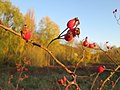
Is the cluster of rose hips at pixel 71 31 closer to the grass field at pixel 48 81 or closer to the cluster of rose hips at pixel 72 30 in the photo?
the cluster of rose hips at pixel 72 30

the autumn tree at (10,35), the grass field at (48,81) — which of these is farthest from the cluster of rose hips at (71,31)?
Answer: the autumn tree at (10,35)

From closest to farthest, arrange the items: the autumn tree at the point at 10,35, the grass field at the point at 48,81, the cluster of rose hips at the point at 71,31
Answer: the cluster of rose hips at the point at 71,31 < the grass field at the point at 48,81 < the autumn tree at the point at 10,35

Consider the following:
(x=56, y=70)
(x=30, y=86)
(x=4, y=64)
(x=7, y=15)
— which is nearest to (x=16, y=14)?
(x=7, y=15)

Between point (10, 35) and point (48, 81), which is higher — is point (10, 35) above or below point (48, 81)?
above

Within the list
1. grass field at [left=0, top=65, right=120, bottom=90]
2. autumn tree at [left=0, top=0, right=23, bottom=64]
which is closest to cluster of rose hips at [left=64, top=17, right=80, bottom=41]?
grass field at [left=0, top=65, right=120, bottom=90]

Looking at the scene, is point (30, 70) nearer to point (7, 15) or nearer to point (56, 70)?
point (56, 70)

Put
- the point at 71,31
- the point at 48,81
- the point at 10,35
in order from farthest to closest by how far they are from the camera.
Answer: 1. the point at 10,35
2. the point at 48,81
3. the point at 71,31

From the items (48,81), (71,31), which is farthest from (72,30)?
(48,81)

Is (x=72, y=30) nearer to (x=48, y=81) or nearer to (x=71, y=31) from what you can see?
(x=71, y=31)

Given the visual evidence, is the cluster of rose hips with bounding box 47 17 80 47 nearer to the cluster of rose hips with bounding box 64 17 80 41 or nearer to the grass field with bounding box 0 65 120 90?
the cluster of rose hips with bounding box 64 17 80 41

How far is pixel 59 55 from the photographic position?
72.8 ft

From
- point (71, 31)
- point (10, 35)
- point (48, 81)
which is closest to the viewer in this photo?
point (71, 31)

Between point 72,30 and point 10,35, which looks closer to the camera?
point 72,30

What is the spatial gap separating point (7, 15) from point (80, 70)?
8.43 metres
